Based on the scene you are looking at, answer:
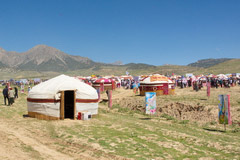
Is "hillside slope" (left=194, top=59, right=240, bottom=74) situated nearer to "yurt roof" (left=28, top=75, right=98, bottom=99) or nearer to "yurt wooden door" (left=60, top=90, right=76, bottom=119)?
"yurt wooden door" (left=60, top=90, right=76, bottom=119)

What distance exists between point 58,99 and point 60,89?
586 millimetres

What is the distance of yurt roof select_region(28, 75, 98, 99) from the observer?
49.6 ft

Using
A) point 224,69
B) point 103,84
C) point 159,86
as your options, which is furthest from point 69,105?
point 224,69

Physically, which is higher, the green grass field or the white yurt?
the white yurt

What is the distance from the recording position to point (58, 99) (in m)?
14.9

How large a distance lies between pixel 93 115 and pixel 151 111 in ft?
14.8

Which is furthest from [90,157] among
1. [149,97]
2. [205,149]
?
[149,97]

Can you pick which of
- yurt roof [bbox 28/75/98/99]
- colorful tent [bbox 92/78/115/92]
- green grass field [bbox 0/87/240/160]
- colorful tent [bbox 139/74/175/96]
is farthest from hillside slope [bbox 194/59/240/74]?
green grass field [bbox 0/87/240/160]

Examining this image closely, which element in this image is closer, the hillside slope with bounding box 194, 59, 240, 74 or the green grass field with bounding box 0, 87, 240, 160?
the green grass field with bounding box 0, 87, 240, 160

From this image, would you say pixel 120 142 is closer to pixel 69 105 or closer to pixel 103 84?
pixel 69 105

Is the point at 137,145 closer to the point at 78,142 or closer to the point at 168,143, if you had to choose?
the point at 168,143

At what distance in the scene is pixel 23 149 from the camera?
28.3 feet

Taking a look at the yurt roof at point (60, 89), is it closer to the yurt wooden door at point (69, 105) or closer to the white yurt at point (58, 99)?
the white yurt at point (58, 99)

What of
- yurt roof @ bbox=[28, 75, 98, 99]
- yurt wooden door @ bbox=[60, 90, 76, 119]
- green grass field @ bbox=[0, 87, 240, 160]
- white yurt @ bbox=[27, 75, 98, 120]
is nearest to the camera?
green grass field @ bbox=[0, 87, 240, 160]
